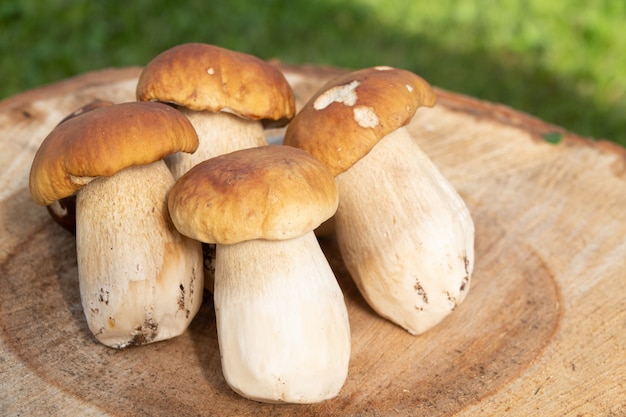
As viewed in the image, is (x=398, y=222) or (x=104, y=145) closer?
(x=104, y=145)

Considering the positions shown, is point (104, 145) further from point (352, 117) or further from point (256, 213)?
point (352, 117)

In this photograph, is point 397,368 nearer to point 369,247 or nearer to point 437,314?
point 437,314

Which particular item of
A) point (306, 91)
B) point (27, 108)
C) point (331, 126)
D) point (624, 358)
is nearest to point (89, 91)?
point (27, 108)

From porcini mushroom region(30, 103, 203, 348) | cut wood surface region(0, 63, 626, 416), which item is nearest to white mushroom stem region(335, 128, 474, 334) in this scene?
cut wood surface region(0, 63, 626, 416)

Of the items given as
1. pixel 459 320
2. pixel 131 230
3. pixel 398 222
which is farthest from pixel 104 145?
pixel 459 320

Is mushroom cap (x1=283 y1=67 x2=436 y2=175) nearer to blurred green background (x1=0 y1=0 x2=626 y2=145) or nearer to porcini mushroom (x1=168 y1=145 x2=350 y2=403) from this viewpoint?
porcini mushroom (x1=168 y1=145 x2=350 y2=403)
